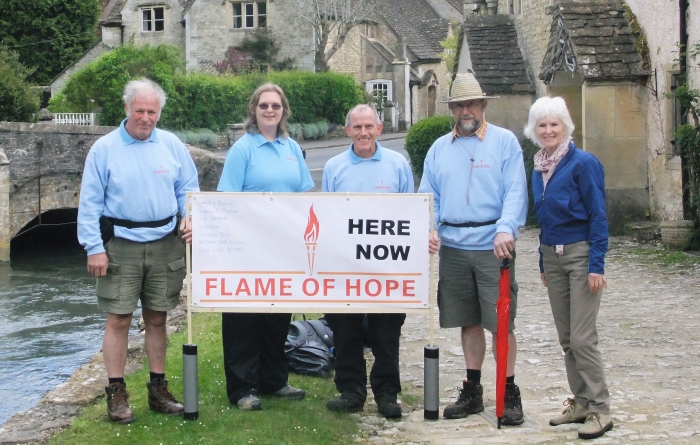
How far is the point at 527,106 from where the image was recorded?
69.0ft

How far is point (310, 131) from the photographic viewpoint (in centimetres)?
4425

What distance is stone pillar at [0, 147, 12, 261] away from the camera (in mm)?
23219

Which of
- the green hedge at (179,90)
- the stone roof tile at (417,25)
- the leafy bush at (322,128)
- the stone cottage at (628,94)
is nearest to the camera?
the stone cottage at (628,94)

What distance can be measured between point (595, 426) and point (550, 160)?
1.61 metres

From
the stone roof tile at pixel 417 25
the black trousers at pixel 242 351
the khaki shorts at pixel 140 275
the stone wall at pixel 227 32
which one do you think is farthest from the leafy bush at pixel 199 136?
the khaki shorts at pixel 140 275

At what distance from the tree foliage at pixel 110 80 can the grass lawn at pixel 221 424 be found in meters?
29.3

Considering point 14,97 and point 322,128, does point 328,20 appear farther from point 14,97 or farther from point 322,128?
point 14,97

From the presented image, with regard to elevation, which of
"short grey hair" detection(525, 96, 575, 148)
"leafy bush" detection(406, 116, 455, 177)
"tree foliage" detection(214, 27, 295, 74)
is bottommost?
"short grey hair" detection(525, 96, 575, 148)

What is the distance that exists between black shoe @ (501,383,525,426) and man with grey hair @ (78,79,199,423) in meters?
2.05

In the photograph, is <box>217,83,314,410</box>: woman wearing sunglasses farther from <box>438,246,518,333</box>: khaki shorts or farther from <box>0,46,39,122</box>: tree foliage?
<box>0,46,39,122</box>: tree foliage

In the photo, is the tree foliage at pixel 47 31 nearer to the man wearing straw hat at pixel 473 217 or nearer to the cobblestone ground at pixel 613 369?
the cobblestone ground at pixel 613 369

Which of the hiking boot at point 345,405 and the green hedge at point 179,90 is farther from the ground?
the green hedge at point 179,90

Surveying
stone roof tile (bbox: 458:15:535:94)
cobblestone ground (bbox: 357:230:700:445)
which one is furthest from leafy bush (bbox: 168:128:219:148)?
cobblestone ground (bbox: 357:230:700:445)

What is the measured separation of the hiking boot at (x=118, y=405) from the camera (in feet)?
20.6
